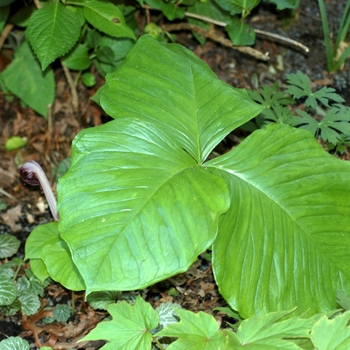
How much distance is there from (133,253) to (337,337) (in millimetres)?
687

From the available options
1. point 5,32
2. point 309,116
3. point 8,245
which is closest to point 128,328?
point 8,245

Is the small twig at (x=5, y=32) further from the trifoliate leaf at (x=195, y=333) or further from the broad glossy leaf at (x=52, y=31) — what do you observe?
the trifoliate leaf at (x=195, y=333)

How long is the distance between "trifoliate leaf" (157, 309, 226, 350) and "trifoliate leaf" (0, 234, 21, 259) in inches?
50.5

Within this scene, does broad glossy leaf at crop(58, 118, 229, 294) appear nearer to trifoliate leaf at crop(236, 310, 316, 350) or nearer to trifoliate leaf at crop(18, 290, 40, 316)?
trifoliate leaf at crop(236, 310, 316, 350)

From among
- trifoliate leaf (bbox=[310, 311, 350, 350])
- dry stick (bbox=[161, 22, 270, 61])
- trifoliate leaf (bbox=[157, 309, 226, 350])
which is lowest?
trifoliate leaf (bbox=[157, 309, 226, 350])

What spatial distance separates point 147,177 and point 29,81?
181 cm

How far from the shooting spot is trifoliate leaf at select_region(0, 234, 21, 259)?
9.14 feet

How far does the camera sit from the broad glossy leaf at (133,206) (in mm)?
1861

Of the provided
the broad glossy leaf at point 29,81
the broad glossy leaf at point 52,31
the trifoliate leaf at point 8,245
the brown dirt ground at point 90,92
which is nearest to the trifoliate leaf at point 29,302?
the trifoliate leaf at point 8,245

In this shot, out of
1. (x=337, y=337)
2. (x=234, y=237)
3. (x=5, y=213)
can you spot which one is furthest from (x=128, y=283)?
(x=5, y=213)

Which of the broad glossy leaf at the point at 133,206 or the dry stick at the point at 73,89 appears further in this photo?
the dry stick at the point at 73,89

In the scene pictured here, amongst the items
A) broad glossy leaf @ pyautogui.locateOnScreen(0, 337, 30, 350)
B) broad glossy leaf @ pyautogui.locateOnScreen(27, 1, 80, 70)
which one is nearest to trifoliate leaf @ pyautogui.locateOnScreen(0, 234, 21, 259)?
broad glossy leaf @ pyautogui.locateOnScreen(0, 337, 30, 350)

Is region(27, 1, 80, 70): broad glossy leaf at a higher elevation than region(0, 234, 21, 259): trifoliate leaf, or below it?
higher

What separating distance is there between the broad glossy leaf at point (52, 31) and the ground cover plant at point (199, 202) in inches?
26.0
